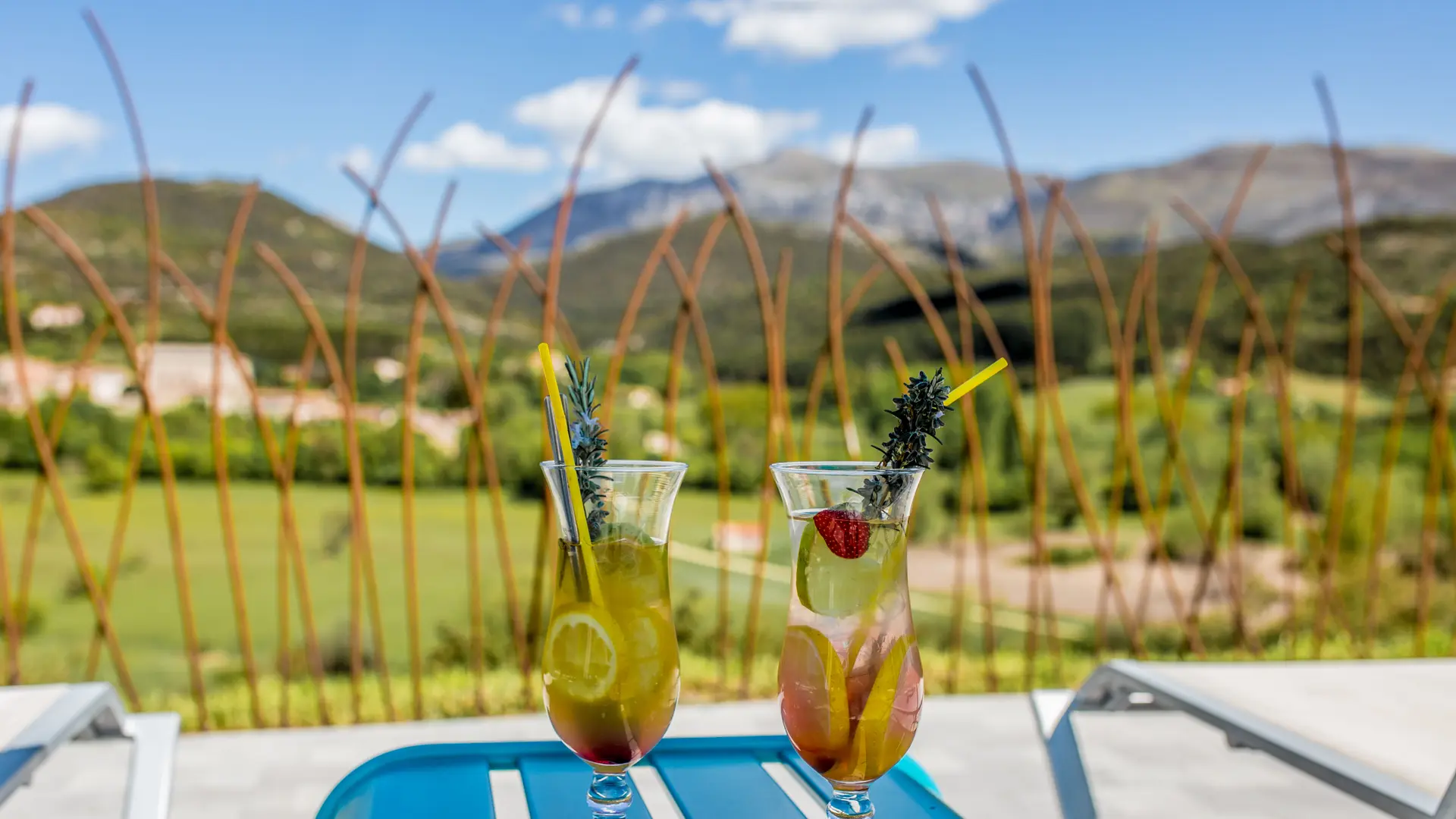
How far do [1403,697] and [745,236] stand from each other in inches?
63.1

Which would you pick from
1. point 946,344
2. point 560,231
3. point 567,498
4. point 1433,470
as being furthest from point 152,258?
point 1433,470

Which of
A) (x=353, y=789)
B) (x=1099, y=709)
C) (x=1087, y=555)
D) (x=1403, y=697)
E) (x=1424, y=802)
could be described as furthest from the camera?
(x=1087, y=555)

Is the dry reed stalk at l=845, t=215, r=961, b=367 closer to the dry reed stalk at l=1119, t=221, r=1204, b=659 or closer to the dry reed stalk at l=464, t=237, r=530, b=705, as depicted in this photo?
the dry reed stalk at l=1119, t=221, r=1204, b=659

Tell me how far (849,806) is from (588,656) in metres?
0.23

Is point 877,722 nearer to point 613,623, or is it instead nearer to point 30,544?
point 613,623

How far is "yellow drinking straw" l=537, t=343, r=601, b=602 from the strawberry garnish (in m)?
0.17

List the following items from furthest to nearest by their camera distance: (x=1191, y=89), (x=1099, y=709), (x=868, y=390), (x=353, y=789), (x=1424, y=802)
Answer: (x=1191, y=89), (x=868, y=390), (x=1099, y=709), (x=1424, y=802), (x=353, y=789)

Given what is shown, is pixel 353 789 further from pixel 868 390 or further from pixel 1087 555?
pixel 1087 555

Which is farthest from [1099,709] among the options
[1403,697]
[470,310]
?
[470,310]

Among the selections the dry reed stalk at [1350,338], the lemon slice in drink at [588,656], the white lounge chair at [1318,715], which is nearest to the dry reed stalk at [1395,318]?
the dry reed stalk at [1350,338]

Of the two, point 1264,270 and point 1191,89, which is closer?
point 1264,270

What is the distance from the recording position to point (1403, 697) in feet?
6.01

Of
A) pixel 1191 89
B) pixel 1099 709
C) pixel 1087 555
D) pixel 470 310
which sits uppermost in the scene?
pixel 1191 89

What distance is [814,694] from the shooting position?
0.84 metres
